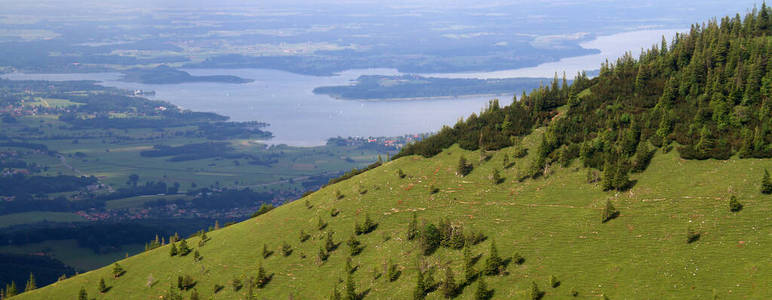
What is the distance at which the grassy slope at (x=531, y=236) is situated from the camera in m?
72.1

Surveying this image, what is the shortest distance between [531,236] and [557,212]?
290 inches

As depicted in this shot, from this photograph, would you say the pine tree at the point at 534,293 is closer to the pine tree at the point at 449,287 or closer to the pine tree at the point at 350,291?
the pine tree at the point at 449,287

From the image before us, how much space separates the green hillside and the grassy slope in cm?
28

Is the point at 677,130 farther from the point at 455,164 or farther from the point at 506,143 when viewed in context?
the point at 455,164

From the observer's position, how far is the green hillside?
248 feet

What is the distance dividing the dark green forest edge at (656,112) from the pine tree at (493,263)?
23392 mm

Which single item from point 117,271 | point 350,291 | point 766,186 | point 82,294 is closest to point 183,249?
point 117,271

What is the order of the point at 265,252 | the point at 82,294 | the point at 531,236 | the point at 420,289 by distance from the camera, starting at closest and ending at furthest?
the point at 420,289, the point at 531,236, the point at 265,252, the point at 82,294

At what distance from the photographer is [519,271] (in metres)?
80.1

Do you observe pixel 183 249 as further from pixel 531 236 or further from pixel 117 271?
pixel 531 236

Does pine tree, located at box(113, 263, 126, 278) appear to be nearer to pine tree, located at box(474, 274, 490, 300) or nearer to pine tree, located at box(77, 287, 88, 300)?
pine tree, located at box(77, 287, 88, 300)

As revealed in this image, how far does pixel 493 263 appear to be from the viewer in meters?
80.8

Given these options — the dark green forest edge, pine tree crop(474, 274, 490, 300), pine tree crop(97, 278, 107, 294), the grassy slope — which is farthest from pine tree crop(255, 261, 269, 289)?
the dark green forest edge

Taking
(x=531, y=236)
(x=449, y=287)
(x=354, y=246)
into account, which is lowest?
(x=449, y=287)
